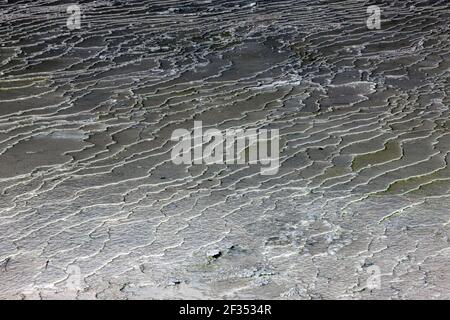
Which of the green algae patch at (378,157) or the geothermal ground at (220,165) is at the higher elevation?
the geothermal ground at (220,165)

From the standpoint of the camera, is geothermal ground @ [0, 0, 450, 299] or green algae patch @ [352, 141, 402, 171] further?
green algae patch @ [352, 141, 402, 171]

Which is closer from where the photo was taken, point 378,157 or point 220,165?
point 220,165

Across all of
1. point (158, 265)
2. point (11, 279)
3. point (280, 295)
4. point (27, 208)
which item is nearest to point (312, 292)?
point (280, 295)

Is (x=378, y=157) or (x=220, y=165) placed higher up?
(x=220, y=165)

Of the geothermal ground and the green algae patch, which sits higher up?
the geothermal ground

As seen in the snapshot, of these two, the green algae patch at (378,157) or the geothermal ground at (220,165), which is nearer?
the geothermal ground at (220,165)
